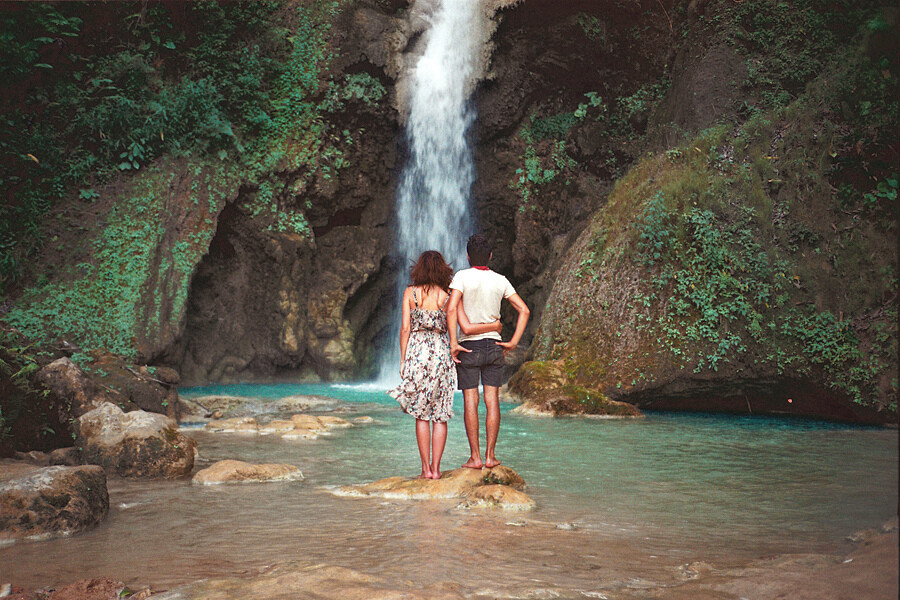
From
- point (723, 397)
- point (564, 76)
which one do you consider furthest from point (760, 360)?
point (564, 76)

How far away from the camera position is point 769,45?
13.7 m

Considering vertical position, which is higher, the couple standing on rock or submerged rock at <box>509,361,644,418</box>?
the couple standing on rock

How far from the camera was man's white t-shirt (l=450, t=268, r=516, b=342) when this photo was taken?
17.3 ft

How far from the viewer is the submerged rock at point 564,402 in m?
10.5

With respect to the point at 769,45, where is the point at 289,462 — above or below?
below

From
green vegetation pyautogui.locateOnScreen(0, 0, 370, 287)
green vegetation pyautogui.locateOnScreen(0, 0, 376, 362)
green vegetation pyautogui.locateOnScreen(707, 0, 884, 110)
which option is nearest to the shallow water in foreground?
green vegetation pyautogui.locateOnScreen(0, 0, 376, 362)

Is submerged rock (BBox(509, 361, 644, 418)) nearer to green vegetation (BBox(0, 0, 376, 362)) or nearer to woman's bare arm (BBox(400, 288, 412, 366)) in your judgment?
woman's bare arm (BBox(400, 288, 412, 366))

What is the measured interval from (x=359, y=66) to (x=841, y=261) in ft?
38.7

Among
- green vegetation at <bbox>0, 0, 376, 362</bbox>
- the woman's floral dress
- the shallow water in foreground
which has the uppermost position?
green vegetation at <bbox>0, 0, 376, 362</bbox>

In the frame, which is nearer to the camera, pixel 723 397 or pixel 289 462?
pixel 289 462

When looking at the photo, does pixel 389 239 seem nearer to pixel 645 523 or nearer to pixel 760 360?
pixel 760 360

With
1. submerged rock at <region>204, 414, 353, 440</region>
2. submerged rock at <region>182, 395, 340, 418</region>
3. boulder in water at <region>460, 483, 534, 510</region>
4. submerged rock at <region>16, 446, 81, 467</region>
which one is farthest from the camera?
submerged rock at <region>182, 395, 340, 418</region>

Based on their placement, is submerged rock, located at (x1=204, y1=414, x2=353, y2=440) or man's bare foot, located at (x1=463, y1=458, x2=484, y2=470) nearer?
man's bare foot, located at (x1=463, y1=458, x2=484, y2=470)

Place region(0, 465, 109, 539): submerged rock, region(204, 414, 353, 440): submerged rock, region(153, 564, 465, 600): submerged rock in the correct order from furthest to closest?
region(204, 414, 353, 440): submerged rock
region(0, 465, 109, 539): submerged rock
region(153, 564, 465, 600): submerged rock
